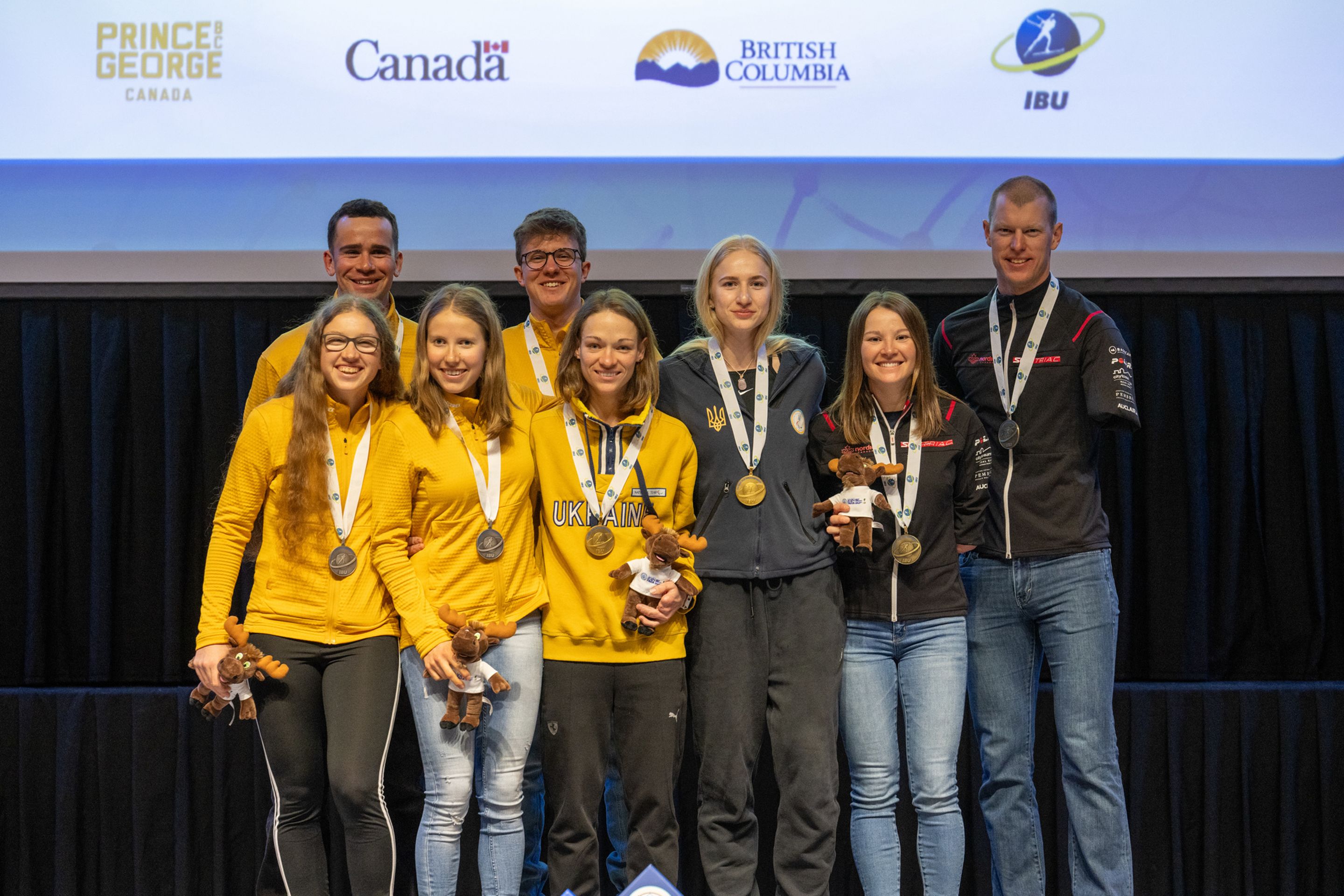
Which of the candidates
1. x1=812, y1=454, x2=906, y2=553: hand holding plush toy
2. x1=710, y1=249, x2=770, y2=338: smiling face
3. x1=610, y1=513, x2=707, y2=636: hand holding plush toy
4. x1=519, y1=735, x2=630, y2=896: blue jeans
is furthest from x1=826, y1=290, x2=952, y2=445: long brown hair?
x1=519, y1=735, x2=630, y2=896: blue jeans

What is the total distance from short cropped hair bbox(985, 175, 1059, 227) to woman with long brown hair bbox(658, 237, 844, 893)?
76 cm

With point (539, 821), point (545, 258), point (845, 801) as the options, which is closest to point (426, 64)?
point (545, 258)

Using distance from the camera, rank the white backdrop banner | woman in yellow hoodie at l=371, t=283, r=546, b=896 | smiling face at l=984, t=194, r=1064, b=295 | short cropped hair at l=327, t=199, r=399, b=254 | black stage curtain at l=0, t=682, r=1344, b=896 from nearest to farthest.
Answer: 1. woman in yellow hoodie at l=371, t=283, r=546, b=896
2. smiling face at l=984, t=194, r=1064, b=295
3. short cropped hair at l=327, t=199, r=399, b=254
4. the white backdrop banner
5. black stage curtain at l=0, t=682, r=1344, b=896

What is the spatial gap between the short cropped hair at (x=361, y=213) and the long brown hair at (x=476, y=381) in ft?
1.76

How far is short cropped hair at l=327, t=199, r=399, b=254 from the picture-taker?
2797 millimetres

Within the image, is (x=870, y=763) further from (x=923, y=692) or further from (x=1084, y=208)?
(x=1084, y=208)

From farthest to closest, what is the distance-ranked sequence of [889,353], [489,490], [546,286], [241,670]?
[546,286] → [889,353] → [489,490] → [241,670]

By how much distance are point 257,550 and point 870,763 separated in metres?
1.63

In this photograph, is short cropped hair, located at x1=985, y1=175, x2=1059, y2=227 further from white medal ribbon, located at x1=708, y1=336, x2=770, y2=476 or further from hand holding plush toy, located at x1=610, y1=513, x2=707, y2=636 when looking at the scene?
hand holding plush toy, located at x1=610, y1=513, x2=707, y2=636

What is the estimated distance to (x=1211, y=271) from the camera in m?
3.29

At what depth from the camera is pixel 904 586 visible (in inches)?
93.3

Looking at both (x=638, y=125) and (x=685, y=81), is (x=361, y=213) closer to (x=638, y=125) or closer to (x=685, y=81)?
(x=638, y=125)

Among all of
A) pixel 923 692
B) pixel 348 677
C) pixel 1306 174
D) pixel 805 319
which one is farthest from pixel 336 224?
pixel 1306 174

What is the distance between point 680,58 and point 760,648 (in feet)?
6.33
